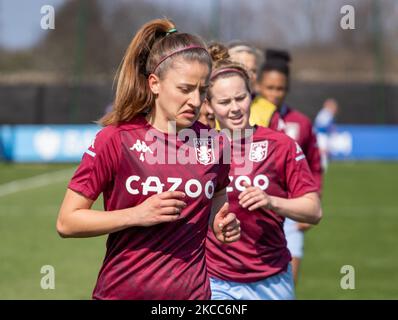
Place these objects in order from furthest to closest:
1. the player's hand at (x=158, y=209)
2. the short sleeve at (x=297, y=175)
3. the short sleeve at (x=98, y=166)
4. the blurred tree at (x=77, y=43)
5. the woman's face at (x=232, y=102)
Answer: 1. the blurred tree at (x=77, y=43)
2. the woman's face at (x=232, y=102)
3. the short sleeve at (x=297, y=175)
4. the short sleeve at (x=98, y=166)
5. the player's hand at (x=158, y=209)

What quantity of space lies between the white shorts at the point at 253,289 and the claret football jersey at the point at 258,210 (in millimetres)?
38

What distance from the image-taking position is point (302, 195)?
16.8 feet

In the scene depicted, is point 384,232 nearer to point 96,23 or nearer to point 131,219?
point 131,219

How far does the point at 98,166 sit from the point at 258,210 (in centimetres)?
160

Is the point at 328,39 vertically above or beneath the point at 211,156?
above

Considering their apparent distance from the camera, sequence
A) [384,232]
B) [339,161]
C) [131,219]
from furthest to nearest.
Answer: [339,161] < [384,232] < [131,219]

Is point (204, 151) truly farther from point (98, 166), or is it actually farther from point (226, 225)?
point (98, 166)

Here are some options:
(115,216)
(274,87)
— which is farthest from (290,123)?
(115,216)

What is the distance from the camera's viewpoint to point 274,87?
6996mm

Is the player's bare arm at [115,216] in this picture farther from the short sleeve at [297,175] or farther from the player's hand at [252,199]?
the short sleeve at [297,175]

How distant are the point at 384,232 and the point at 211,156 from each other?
1001cm

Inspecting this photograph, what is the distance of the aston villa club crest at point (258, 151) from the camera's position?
5.28 meters

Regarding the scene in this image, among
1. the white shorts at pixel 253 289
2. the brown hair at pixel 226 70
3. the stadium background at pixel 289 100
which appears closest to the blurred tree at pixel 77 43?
the stadium background at pixel 289 100

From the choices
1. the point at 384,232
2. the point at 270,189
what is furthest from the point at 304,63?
the point at 270,189
